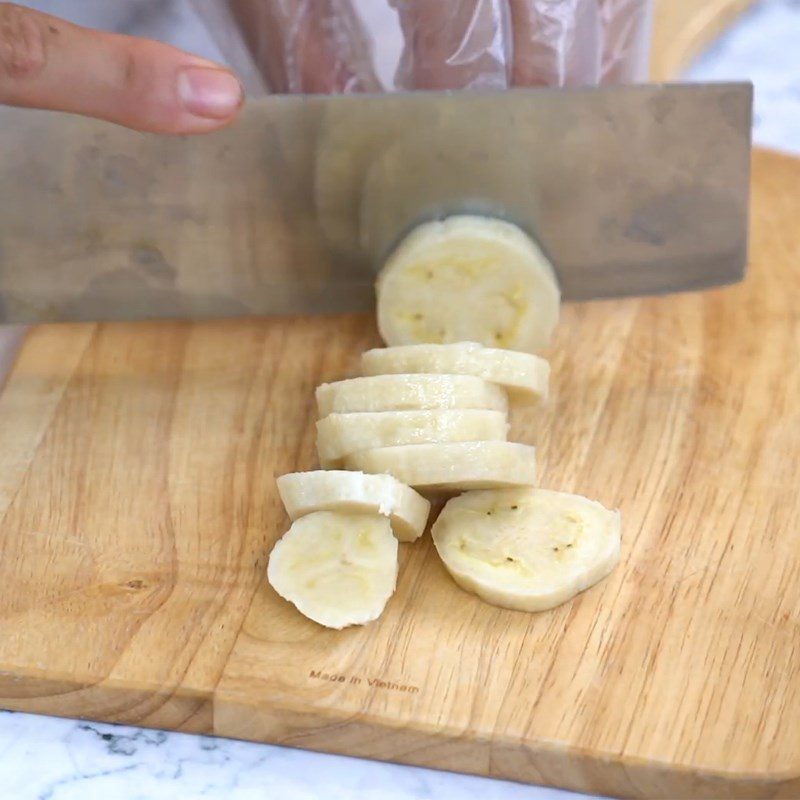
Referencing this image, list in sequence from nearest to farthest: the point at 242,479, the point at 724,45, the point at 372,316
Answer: the point at 242,479, the point at 372,316, the point at 724,45

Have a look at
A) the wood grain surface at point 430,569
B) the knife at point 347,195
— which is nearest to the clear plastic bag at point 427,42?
the knife at point 347,195

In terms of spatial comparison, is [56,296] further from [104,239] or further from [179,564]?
[179,564]

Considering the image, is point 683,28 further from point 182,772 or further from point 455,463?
point 182,772

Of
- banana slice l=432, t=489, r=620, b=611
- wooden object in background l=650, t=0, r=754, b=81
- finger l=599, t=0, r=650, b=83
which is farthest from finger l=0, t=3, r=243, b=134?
wooden object in background l=650, t=0, r=754, b=81

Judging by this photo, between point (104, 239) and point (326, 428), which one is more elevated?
point (104, 239)

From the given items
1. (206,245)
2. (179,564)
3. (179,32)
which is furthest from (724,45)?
(179,564)

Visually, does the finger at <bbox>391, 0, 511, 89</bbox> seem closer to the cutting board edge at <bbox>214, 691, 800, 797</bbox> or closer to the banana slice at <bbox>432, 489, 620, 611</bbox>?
the banana slice at <bbox>432, 489, 620, 611</bbox>
